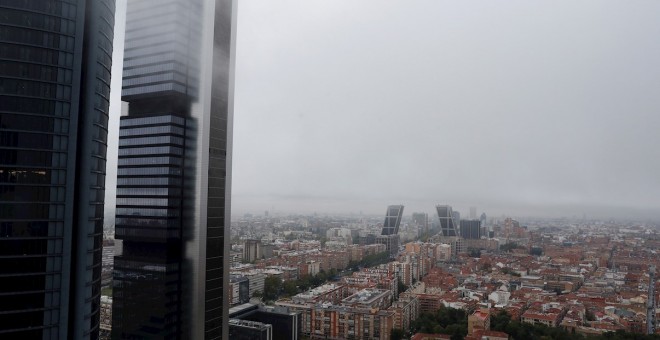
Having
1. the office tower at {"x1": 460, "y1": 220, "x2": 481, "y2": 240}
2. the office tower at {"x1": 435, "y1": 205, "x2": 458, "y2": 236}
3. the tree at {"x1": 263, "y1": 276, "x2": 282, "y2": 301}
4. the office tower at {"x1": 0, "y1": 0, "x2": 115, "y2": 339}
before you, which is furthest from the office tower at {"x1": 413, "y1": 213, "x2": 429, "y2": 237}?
the office tower at {"x1": 0, "y1": 0, "x2": 115, "y2": 339}

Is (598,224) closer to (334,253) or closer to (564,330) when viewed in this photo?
(564,330)

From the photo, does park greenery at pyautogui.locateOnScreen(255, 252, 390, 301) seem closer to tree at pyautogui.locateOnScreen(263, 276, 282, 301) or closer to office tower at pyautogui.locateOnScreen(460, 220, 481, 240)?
tree at pyautogui.locateOnScreen(263, 276, 282, 301)

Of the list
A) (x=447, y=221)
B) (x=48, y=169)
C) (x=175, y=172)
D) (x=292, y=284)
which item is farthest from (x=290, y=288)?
(x=48, y=169)

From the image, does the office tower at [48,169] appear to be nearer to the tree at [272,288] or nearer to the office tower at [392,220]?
the tree at [272,288]

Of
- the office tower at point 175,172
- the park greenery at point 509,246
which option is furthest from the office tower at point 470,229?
the office tower at point 175,172

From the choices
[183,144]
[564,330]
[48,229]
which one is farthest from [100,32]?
[564,330]

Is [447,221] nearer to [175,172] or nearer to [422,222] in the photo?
[422,222]

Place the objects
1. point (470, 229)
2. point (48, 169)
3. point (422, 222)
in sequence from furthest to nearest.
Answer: point (422, 222) < point (470, 229) < point (48, 169)
